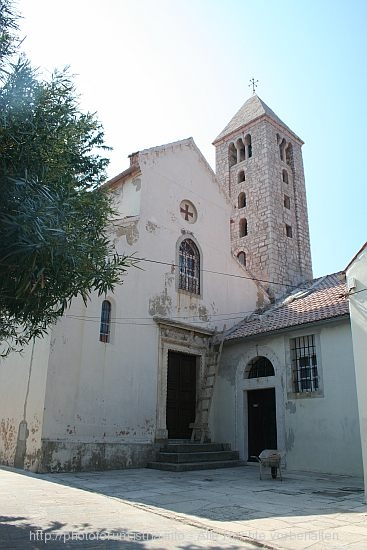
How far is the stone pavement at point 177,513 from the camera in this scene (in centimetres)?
531

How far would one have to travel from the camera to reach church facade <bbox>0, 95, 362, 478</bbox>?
39.0ft

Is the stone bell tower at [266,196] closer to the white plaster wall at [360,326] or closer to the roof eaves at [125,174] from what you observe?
the roof eaves at [125,174]

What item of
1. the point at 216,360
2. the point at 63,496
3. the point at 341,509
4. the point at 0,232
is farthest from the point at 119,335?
the point at 0,232

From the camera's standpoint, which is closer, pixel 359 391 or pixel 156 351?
pixel 359 391

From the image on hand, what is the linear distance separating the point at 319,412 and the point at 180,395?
4.66 meters

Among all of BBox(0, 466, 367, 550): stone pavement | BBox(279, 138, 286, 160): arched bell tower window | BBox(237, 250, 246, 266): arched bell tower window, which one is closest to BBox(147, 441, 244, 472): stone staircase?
BBox(0, 466, 367, 550): stone pavement

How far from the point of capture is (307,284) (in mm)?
20188

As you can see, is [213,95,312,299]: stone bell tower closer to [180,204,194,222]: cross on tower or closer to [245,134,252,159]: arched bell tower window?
[245,134,252,159]: arched bell tower window

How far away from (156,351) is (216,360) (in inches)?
103

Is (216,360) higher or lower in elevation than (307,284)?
lower

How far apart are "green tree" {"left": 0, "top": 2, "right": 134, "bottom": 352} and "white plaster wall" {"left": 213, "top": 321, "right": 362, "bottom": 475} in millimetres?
8374

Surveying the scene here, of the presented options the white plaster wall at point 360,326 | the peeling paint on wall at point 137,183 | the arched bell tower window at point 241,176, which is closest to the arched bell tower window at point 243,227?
the arched bell tower window at point 241,176

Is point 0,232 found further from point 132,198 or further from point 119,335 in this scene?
point 132,198

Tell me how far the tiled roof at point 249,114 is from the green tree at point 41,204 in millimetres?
21144
